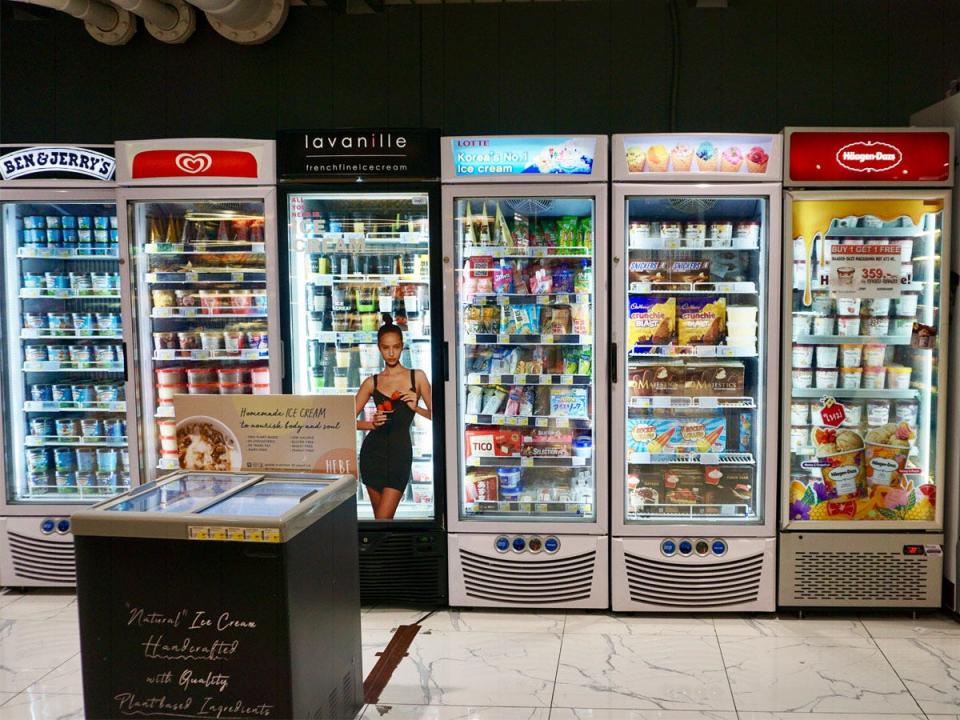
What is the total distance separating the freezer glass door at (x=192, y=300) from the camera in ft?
13.9

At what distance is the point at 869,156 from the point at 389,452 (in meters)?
2.79

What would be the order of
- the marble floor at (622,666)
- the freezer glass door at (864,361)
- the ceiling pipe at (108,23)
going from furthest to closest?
the ceiling pipe at (108,23), the freezer glass door at (864,361), the marble floor at (622,666)

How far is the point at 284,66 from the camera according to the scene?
490 cm

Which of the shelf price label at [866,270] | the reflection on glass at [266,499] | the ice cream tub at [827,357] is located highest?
the shelf price label at [866,270]

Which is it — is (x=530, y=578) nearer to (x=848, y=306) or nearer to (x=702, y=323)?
(x=702, y=323)

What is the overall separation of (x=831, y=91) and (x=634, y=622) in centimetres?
323

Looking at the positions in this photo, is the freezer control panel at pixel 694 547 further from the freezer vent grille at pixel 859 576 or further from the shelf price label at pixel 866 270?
the shelf price label at pixel 866 270

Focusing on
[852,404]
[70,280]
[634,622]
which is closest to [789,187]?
[852,404]

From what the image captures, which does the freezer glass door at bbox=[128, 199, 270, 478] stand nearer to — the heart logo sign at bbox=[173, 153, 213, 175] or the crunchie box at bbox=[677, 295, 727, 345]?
the heart logo sign at bbox=[173, 153, 213, 175]

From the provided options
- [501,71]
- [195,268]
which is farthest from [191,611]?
[501,71]

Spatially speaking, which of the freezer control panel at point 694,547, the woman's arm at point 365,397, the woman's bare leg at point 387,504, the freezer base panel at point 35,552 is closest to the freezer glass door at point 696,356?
the freezer control panel at point 694,547

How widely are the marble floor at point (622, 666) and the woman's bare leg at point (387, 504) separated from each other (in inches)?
19.5

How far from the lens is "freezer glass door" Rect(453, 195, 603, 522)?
4.10 metres

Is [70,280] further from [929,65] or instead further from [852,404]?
[929,65]
